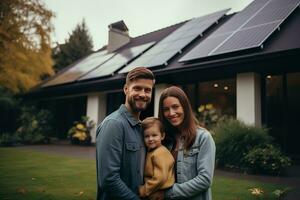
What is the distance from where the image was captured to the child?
243 cm

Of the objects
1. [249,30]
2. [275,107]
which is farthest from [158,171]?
[249,30]

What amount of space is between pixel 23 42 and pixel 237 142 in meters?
15.2

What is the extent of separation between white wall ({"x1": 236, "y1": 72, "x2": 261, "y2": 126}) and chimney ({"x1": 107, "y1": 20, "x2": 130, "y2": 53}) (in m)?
14.0

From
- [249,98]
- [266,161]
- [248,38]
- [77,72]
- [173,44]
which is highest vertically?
[173,44]

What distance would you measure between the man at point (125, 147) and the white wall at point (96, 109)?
14.7 m

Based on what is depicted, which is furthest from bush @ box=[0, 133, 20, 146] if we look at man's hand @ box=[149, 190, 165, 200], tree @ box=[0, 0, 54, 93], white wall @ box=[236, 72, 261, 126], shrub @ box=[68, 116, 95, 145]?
man's hand @ box=[149, 190, 165, 200]

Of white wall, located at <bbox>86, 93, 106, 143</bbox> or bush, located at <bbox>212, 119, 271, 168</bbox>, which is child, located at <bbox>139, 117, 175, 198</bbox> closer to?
bush, located at <bbox>212, 119, 271, 168</bbox>

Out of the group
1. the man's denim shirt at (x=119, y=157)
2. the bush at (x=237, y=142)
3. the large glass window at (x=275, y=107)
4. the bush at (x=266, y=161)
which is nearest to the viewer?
the man's denim shirt at (x=119, y=157)

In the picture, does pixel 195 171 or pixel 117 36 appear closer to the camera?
pixel 195 171

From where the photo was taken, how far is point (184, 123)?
2762 mm

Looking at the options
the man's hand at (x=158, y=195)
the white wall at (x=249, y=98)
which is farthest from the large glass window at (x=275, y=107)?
the man's hand at (x=158, y=195)

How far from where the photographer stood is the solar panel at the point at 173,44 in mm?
13634

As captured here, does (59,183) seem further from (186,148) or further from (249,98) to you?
(249,98)

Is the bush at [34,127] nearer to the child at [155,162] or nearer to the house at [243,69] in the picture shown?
the house at [243,69]
